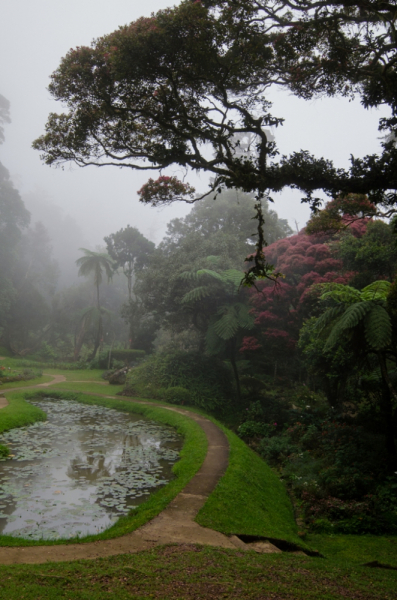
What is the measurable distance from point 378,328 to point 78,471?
6.61m

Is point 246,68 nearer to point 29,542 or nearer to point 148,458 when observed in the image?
point 29,542

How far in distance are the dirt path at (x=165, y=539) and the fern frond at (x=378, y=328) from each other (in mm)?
4005

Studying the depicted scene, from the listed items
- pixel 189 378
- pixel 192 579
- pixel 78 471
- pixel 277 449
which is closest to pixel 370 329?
pixel 277 449

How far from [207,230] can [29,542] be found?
26328 millimetres

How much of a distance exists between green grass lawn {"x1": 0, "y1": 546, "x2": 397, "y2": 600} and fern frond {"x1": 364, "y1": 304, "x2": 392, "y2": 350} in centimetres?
381

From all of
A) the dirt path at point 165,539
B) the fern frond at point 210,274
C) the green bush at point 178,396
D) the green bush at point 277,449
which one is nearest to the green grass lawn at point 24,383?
the green bush at point 178,396

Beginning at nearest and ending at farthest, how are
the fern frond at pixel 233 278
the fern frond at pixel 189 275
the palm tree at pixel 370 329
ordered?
the palm tree at pixel 370 329, the fern frond at pixel 233 278, the fern frond at pixel 189 275

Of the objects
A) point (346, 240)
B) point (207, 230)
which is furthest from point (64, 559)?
point (207, 230)

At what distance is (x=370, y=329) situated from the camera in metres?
7.72

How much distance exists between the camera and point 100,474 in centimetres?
802

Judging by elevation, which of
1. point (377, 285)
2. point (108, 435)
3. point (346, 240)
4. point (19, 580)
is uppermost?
point (346, 240)

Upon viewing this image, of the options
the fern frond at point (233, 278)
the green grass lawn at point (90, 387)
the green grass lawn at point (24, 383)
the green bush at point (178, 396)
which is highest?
the fern frond at point (233, 278)

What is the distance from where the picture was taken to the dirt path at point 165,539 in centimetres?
442

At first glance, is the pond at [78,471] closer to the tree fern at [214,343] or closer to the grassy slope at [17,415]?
the grassy slope at [17,415]
